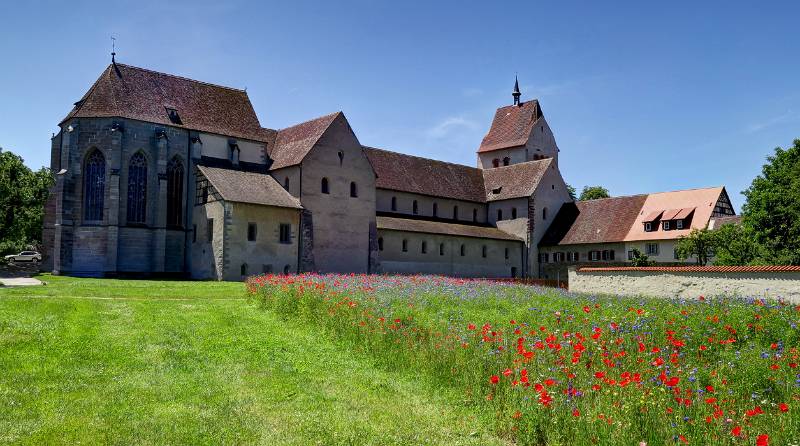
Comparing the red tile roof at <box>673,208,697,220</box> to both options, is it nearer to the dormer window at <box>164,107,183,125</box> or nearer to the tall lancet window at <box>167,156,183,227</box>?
the tall lancet window at <box>167,156,183,227</box>

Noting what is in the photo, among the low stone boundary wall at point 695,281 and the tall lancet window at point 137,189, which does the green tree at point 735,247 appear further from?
the tall lancet window at point 137,189

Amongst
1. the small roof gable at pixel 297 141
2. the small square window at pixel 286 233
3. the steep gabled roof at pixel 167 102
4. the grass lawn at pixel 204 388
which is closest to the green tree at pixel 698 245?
the small roof gable at pixel 297 141

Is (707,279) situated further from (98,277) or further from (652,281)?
(98,277)

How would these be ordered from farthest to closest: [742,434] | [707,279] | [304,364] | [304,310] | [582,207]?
1. [582,207]
2. [707,279]
3. [304,310]
4. [304,364]
5. [742,434]

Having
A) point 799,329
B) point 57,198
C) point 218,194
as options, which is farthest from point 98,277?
point 799,329

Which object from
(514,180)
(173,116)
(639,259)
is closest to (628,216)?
(639,259)

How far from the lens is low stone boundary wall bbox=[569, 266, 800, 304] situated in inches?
978

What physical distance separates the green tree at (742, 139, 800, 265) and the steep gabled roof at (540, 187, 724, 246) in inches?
278

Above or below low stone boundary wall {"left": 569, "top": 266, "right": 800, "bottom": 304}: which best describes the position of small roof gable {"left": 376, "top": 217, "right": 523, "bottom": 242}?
above

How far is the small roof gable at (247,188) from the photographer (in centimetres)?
4544

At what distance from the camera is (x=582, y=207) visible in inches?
2576

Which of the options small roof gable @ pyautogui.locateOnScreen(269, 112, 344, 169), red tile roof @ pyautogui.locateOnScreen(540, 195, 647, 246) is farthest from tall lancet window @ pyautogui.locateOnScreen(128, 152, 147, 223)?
red tile roof @ pyautogui.locateOnScreen(540, 195, 647, 246)

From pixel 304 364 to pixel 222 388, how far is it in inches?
97.6

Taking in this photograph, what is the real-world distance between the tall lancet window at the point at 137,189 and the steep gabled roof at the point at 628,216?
34.7 meters
